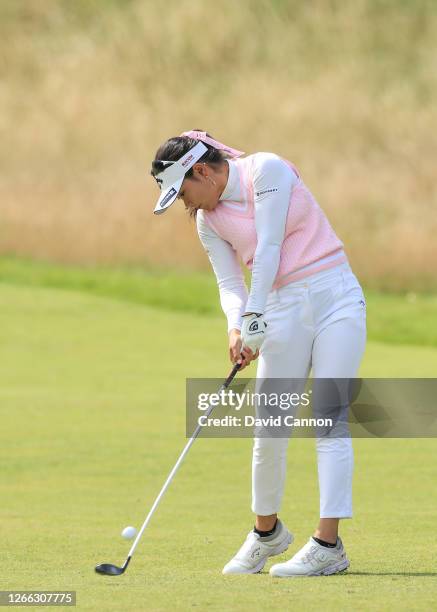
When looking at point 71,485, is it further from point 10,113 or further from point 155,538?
point 10,113

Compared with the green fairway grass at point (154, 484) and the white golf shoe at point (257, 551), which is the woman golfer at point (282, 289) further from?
the green fairway grass at point (154, 484)

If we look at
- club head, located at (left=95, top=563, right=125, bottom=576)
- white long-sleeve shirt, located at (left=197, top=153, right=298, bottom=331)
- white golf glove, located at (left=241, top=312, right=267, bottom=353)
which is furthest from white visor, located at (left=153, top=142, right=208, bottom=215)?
club head, located at (left=95, top=563, right=125, bottom=576)

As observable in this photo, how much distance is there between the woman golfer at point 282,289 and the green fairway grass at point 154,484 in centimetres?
24

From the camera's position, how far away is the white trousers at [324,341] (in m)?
4.13

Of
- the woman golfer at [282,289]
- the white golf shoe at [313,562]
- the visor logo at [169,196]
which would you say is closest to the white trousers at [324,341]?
the woman golfer at [282,289]

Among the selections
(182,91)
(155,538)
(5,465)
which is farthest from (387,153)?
(155,538)

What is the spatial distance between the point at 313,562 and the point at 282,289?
83cm

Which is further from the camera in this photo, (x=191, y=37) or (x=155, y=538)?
(x=191, y=37)

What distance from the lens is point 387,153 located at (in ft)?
63.9

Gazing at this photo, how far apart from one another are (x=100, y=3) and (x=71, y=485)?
2088 centimetres

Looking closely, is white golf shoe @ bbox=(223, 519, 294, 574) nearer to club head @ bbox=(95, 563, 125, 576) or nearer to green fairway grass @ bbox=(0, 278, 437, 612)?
green fairway grass @ bbox=(0, 278, 437, 612)

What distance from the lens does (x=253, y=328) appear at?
13.5 ft

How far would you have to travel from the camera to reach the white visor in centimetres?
416

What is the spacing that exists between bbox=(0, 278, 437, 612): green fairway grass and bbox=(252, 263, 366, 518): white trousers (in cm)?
29
